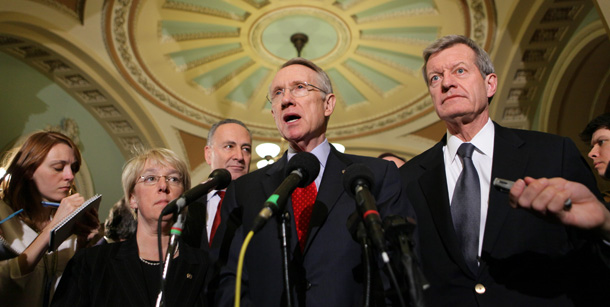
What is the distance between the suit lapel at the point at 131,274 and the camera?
211cm

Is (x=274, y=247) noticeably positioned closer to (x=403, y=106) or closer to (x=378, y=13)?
(x=378, y=13)

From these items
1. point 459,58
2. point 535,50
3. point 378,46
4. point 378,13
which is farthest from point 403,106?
point 459,58

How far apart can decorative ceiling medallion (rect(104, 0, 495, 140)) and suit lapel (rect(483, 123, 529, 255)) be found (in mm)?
6147

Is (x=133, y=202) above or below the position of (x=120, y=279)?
above

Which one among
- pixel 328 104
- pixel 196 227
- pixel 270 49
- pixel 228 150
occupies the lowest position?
pixel 196 227

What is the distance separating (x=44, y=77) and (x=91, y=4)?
1.65m

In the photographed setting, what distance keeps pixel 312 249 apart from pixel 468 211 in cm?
60

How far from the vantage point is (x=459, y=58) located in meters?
2.04

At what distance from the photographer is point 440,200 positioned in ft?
5.98

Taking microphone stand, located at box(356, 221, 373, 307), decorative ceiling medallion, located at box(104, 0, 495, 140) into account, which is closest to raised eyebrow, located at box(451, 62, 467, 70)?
microphone stand, located at box(356, 221, 373, 307)

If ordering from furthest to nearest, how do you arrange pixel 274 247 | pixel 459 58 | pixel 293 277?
pixel 459 58 < pixel 274 247 < pixel 293 277

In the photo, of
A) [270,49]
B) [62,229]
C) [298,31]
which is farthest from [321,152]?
[270,49]

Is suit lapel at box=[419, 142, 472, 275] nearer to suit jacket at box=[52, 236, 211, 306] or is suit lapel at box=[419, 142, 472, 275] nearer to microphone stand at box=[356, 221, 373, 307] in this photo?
microphone stand at box=[356, 221, 373, 307]

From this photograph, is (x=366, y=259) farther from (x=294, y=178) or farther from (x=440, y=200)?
(x=440, y=200)
